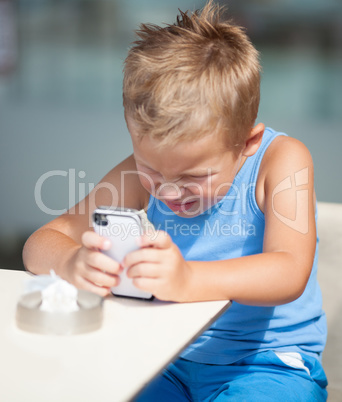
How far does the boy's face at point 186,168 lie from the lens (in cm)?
81

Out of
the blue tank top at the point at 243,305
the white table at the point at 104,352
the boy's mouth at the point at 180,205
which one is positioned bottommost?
the blue tank top at the point at 243,305

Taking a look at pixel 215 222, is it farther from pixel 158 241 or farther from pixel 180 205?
pixel 158 241

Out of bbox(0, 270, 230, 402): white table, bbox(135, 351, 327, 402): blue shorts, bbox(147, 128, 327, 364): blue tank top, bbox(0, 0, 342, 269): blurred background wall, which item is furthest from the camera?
bbox(0, 0, 342, 269): blurred background wall

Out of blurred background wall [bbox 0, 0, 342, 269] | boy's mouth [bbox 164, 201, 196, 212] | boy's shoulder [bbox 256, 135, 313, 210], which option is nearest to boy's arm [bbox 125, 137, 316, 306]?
boy's shoulder [bbox 256, 135, 313, 210]

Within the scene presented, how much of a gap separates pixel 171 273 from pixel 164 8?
2.27 meters

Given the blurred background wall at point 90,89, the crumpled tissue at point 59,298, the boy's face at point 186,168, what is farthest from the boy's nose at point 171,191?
the blurred background wall at point 90,89

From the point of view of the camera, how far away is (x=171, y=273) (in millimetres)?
691

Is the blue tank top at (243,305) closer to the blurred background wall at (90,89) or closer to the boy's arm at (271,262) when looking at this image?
the boy's arm at (271,262)

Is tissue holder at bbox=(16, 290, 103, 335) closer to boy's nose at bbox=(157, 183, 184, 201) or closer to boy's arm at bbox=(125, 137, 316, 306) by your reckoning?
boy's arm at bbox=(125, 137, 316, 306)

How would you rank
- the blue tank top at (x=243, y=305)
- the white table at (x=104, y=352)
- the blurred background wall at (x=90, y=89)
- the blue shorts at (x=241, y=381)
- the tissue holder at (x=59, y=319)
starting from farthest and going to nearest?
the blurred background wall at (x=90, y=89) → the blue tank top at (x=243, y=305) → the blue shorts at (x=241, y=381) → the tissue holder at (x=59, y=319) → the white table at (x=104, y=352)

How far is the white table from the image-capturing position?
0.51 metres

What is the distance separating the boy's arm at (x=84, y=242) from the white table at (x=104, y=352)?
43 millimetres

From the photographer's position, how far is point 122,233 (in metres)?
0.70

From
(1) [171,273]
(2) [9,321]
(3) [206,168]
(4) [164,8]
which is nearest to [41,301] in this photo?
(2) [9,321]
